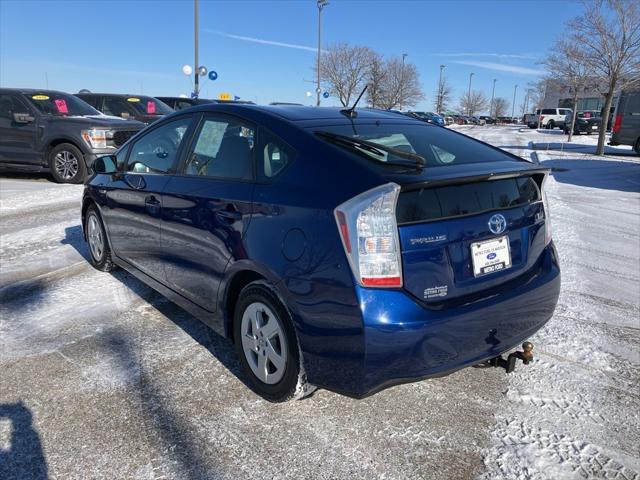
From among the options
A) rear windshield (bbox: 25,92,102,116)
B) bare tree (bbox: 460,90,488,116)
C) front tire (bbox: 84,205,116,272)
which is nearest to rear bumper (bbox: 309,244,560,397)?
front tire (bbox: 84,205,116,272)

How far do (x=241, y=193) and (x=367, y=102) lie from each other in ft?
180

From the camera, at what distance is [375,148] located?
8.31 feet

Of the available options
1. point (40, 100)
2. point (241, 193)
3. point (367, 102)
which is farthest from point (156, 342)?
point (367, 102)

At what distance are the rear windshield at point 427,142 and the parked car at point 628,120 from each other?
18.0m

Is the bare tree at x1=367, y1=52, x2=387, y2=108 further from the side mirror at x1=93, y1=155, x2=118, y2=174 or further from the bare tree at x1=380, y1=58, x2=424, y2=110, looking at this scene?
the side mirror at x1=93, y1=155, x2=118, y2=174

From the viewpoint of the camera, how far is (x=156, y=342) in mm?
3414

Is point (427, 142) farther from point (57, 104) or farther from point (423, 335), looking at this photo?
point (57, 104)

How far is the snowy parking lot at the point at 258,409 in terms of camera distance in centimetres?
226

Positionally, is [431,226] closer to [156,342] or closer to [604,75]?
[156,342]

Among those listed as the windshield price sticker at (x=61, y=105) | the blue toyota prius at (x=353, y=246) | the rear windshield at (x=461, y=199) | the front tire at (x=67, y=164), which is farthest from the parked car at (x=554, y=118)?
the rear windshield at (x=461, y=199)

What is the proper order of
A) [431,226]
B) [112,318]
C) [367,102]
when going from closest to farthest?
[431,226] < [112,318] < [367,102]

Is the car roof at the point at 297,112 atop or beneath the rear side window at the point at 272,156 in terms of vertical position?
atop

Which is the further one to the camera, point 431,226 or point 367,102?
point 367,102

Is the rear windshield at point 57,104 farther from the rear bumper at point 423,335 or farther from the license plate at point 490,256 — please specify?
the license plate at point 490,256
